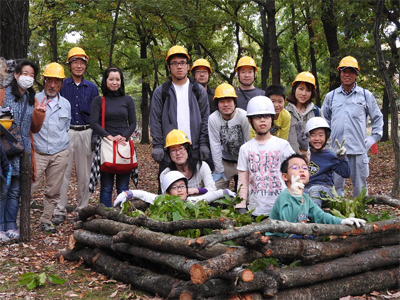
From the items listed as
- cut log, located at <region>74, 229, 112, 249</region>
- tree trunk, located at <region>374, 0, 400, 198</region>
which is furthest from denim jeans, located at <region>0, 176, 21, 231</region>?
tree trunk, located at <region>374, 0, 400, 198</region>

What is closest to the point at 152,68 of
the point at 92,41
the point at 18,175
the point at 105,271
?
the point at 92,41

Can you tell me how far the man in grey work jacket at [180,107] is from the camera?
660 centimetres

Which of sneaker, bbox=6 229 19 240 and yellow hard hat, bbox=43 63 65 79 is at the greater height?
yellow hard hat, bbox=43 63 65 79

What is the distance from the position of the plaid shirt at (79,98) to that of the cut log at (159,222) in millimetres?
2490

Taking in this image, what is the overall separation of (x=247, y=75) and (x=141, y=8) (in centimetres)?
896

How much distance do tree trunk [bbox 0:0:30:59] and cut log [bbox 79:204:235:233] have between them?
4114 mm

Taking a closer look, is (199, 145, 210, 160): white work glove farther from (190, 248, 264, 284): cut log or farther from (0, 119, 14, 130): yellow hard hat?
(190, 248, 264, 284): cut log

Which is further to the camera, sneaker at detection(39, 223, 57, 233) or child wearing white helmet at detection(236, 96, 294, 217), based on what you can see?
sneaker at detection(39, 223, 57, 233)

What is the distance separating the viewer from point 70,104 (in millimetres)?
7594

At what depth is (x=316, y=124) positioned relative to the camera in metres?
5.84

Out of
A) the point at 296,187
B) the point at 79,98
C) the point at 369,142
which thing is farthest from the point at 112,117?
the point at 369,142

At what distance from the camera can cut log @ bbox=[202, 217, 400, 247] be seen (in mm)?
3717

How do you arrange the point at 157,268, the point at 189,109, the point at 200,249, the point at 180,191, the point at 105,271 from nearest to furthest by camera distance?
the point at 200,249 < the point at 157,268 < the point at 105,271 < the point at 180,191 < the point at 189,109

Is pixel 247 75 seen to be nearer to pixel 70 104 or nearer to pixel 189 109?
pixel 189 109
